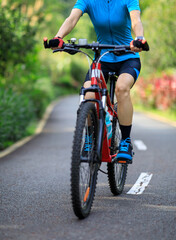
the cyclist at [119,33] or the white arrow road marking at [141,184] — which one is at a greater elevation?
the cyclist at [119,33]

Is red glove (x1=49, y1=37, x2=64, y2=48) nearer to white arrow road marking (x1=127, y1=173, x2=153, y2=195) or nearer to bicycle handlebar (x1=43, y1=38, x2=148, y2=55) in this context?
bicycle handlebar (x1=43, y1=38, x2=148, y2=55)

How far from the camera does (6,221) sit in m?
4.02

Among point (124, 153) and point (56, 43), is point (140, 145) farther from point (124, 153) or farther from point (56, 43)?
point (56, 43)

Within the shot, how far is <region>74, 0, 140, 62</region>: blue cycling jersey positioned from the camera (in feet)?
15.4

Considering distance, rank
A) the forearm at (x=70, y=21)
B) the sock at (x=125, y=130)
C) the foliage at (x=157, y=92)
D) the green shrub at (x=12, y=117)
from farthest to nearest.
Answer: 1. the foliage at (x=157, y=92)
2. the green shrub at (x=12, y=117)
3. the sock at (x=125, y=130)
4. the forearm at (x=70, y=21)

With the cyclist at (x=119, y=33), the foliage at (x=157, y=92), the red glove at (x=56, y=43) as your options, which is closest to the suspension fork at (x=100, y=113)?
the cyclist at (x=119, y=33)

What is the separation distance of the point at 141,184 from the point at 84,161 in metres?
2.01

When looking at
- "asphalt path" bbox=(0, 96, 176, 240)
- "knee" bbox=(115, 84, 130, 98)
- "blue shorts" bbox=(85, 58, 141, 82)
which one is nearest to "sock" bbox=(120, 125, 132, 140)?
"knee" bbox=(115, 84, 130, 98)

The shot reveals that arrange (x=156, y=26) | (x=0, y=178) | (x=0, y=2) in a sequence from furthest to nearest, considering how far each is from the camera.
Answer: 1. (x=156, y=26)
2. (x=0, y=2)
3. (x=0, y=178)

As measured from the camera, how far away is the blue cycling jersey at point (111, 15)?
4.70m

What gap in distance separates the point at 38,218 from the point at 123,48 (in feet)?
5.51

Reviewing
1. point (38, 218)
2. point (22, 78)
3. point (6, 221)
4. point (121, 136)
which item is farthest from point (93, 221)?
point (22, 78)

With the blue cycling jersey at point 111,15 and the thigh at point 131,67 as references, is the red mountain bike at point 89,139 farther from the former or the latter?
the blue cycling jersey at point 111,15

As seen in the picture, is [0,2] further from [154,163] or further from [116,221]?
[116,221]
